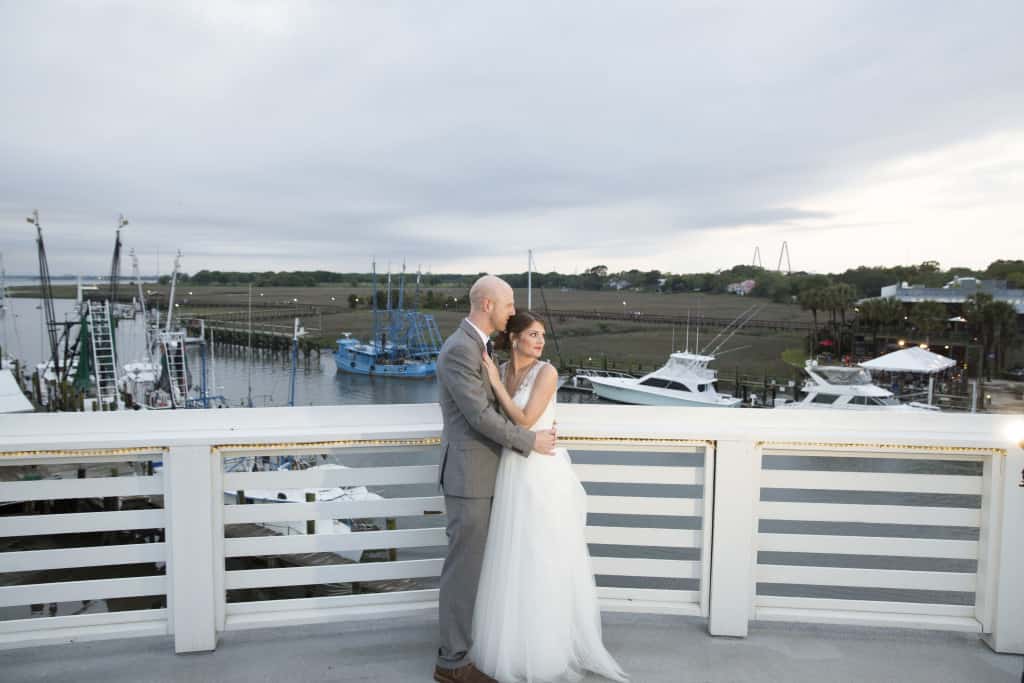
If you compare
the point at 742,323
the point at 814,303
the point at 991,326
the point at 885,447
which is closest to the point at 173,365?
the point at 885,447

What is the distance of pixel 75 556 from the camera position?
93.9 inches

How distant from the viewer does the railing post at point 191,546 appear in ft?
7.58

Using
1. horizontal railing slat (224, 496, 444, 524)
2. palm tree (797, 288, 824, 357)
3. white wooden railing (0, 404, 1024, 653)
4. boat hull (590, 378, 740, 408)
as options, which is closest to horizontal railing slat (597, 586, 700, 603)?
white wooden railing (0, 404, 1024, 653)

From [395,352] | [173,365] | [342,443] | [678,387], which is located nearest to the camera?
[342,443]

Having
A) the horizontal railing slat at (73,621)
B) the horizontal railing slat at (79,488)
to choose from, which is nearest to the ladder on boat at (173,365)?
the horizontal railing slat at (73,621)

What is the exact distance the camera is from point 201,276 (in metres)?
55.8

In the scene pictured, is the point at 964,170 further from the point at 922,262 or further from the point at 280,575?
the point at 280,575

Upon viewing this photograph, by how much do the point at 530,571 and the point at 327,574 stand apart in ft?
2.88

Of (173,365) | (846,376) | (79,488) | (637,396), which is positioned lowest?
(637,396)

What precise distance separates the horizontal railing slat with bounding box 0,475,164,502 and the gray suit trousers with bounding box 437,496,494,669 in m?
1.03

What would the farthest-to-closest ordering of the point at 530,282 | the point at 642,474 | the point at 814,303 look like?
the point at 814,303 < the point at 530,282 < the point at 642,474

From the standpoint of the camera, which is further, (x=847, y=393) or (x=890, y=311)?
(x=890, y=311)

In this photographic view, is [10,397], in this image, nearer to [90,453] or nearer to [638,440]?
[90,453]

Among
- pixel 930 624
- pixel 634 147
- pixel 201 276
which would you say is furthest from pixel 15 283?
pixel 930 624
